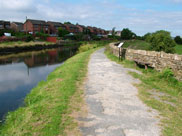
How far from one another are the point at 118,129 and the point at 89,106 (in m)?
1.51

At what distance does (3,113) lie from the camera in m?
6.52

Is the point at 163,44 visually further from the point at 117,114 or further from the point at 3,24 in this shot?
the point at 3,24

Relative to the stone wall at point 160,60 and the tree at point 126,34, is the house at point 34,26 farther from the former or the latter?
the stone wall at point 160,60

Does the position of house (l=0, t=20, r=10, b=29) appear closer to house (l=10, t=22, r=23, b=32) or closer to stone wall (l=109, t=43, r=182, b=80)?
house (l=10, t=22, r=23, b=32)

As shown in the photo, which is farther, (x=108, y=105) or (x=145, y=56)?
(x=145, y=56)

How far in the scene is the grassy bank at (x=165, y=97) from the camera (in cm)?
403

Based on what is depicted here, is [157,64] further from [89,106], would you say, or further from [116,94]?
[89,106]

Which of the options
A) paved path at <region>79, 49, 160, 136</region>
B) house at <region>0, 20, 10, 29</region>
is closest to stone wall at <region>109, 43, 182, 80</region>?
paved path at <region>79, 49, 160, 136</region>

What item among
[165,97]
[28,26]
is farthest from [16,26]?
[165,97]

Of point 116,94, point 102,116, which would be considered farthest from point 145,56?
point 102,116

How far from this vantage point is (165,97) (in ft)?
19.4

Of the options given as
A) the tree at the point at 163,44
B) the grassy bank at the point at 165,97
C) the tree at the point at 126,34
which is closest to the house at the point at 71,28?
the tree at the point at 126,34

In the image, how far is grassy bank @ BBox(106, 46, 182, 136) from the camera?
4033 millimetres

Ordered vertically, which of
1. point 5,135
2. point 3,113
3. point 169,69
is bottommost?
point 3,113
